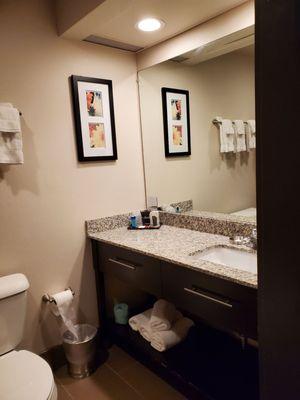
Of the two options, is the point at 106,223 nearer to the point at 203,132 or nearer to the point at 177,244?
the point at 177,244

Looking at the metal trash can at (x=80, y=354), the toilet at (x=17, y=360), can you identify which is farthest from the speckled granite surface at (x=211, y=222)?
the toilet at (x=17, y=360)

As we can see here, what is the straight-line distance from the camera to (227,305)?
1.30 metres

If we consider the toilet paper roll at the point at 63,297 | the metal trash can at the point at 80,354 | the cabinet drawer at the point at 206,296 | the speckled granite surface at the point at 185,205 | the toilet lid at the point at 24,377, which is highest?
the speckled granite surface at the point at 185,205

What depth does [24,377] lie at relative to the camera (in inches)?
51.1

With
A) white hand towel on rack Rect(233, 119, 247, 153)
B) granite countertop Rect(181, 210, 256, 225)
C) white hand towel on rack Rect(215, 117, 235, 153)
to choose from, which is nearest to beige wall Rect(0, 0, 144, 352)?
granite countertop Rect(181, 210, 256, 225)

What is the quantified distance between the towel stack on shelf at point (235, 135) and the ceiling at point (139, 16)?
61 centimetres

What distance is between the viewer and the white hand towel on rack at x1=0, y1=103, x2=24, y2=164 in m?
1.58

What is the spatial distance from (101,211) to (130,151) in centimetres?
52

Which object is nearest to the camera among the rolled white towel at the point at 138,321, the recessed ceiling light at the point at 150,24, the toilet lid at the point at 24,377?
the toilet lid at the point at 24,377

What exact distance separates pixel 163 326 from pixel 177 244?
0.52m

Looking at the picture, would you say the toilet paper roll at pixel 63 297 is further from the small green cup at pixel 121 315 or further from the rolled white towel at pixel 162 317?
the rolled white towel at pixel 162 317

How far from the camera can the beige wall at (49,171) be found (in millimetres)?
1748

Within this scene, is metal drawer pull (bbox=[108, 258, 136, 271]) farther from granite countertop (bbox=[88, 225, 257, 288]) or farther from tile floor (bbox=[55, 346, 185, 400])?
tile floor (bbox=[55, 346, 185, 400])

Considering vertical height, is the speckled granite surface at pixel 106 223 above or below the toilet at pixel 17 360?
above
